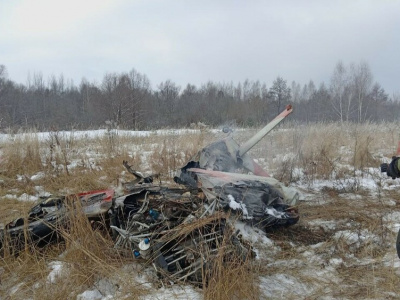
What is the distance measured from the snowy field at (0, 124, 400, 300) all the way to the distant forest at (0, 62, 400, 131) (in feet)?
38.4

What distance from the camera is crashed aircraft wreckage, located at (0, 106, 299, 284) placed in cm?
270

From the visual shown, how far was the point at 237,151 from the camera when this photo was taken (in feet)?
16.0

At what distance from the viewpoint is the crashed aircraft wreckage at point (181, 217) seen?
2695 millimetres

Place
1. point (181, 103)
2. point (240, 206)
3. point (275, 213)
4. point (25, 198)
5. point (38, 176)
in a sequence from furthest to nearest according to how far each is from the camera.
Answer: point (181, 103) < point (38, 176) < point (25, 198) < point (275, 213) < point (240, 206)

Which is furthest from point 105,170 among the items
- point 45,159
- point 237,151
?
point 237,151

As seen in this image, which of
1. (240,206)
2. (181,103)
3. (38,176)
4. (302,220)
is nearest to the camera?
(240,206)

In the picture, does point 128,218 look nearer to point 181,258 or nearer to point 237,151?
point 181,258

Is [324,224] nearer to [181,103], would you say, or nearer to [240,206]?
[240,206]

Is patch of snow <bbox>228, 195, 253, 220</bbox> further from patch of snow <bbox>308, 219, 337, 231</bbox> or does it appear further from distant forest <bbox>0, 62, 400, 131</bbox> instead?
distant forest <bbox>0, 62, 400, 131</bbox>

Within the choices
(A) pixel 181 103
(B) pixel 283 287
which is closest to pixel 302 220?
(B) pixel 283 287

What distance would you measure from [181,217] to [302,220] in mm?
2220

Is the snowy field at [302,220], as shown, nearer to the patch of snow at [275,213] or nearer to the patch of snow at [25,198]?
the patch of snow at [25,198]

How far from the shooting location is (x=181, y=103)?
38.7 metres

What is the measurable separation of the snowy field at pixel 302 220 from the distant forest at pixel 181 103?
1171 centimetres
